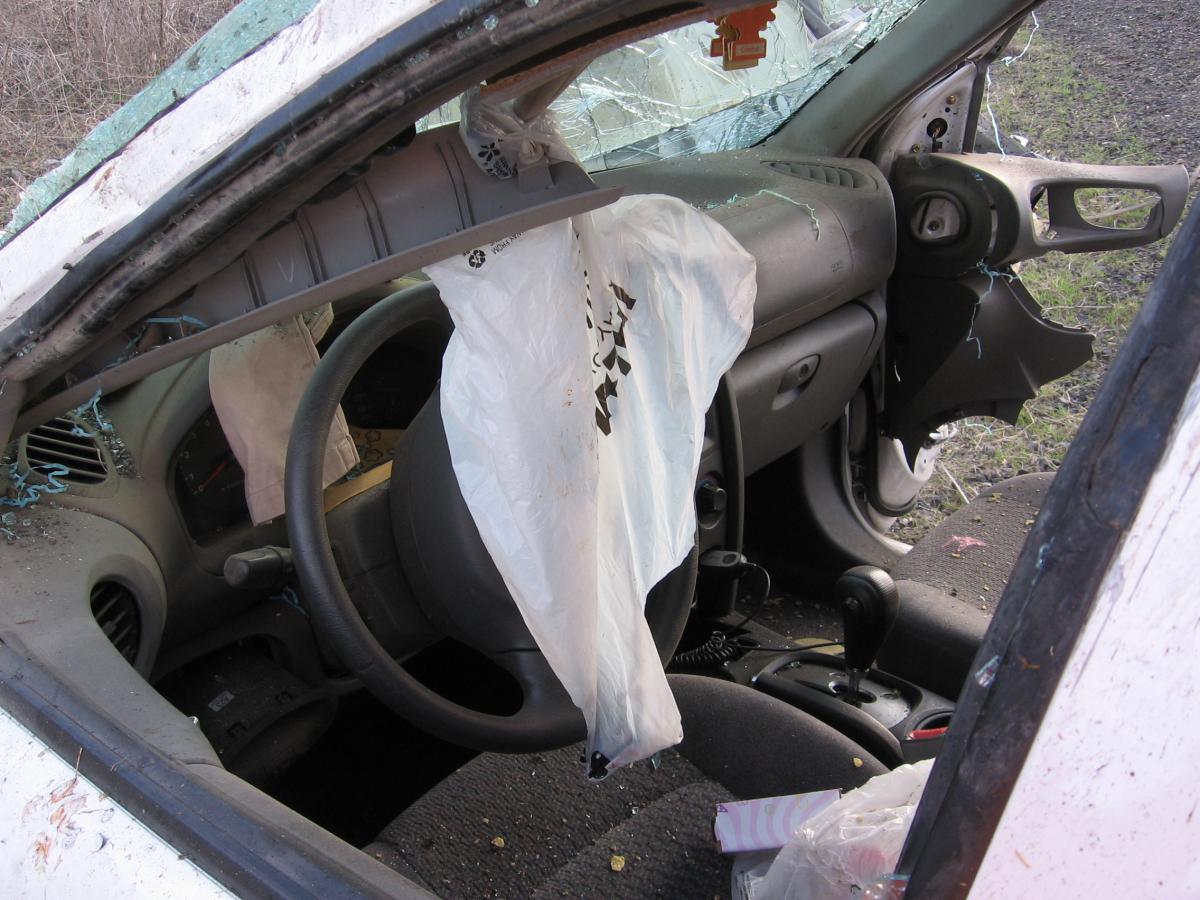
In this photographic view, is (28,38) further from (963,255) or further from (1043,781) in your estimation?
(1043,781)

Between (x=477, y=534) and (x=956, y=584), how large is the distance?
3.67 feet

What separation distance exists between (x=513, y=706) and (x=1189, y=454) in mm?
1644

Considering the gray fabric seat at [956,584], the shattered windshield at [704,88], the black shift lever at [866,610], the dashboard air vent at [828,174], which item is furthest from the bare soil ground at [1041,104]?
the black shift lever at [866,610]

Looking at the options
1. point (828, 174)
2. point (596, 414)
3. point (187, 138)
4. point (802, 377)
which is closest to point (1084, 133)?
point (828, 174)

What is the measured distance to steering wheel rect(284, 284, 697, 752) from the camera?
4.81 feet

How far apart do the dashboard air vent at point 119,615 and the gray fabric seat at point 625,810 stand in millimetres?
436

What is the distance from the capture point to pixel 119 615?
145 centimetres

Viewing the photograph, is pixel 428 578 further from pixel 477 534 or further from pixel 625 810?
pixel 625 810

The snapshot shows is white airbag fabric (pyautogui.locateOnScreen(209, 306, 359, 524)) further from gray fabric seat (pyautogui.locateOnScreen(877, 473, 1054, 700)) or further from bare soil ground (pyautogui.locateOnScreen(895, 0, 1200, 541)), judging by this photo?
bare soil ground (pyautogui.locateOnScreen(895, 0, 1200, 541))

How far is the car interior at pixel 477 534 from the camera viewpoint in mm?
1128

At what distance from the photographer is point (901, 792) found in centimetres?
99

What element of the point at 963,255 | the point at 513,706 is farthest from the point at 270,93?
the point at 963,255

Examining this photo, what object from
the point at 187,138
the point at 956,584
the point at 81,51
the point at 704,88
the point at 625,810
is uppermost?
the point at 704,88

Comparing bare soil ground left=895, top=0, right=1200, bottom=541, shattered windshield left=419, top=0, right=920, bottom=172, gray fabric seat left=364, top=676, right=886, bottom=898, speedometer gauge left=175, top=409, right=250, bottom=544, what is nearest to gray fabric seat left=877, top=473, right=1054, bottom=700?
gray fabric seat left=364, top=676, right=886, bottom=898
